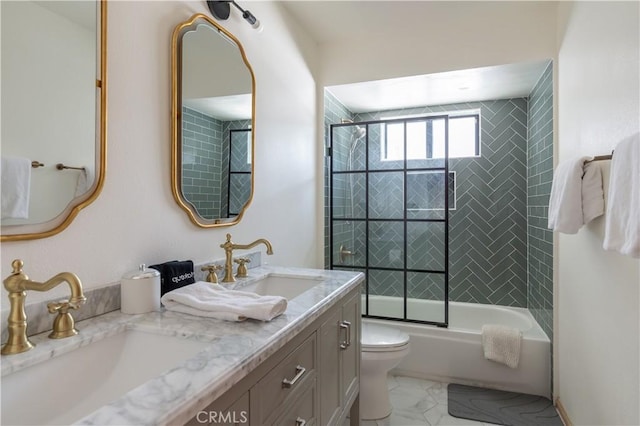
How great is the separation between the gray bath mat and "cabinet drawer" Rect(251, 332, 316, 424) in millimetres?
1527

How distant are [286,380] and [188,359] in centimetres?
33

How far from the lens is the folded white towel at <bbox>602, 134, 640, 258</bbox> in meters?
1.02

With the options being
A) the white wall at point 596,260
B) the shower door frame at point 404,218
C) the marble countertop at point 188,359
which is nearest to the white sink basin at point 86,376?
the marble countertop at point 188,359

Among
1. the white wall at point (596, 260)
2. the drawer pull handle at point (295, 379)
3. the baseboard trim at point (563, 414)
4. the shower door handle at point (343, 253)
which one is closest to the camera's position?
the drawer pull handle at point (295, 379)

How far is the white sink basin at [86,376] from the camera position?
2.43 feet

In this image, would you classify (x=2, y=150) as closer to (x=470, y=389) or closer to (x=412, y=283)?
(x=412, y=283)

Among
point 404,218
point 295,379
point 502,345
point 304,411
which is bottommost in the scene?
point 502,345

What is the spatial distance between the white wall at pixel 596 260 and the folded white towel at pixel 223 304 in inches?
50.8

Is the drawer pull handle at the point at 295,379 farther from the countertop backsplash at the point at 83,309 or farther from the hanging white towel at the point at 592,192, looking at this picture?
the hanging white towel at the point at 592,192

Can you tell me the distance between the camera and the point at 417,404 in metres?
2.29

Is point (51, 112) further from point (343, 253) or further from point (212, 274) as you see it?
point (343, 253)

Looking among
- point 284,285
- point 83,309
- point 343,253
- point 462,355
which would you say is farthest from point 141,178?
point 462,355

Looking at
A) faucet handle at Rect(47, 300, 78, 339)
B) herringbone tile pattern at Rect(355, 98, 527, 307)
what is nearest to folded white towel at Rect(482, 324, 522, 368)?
herringbone tile pattern at Rect(355, 98, 527, 307)

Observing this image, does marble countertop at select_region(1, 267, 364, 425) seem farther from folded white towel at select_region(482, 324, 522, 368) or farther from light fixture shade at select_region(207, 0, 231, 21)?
folded white towel at select_region(482, 324, 522, 368)
